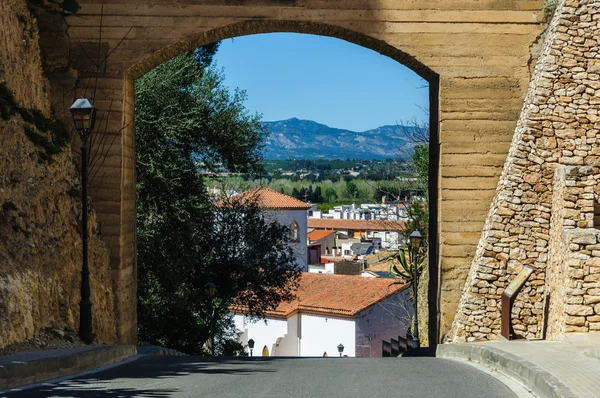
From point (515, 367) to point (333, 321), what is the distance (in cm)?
4416

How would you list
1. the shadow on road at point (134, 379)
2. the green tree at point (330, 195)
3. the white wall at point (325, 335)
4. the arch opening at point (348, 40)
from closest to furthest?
the shadow on road at point (134, 379) → the arch opening at point (348, 40) → the white wall at point (325, 335) → the green tree at point (330, 195)

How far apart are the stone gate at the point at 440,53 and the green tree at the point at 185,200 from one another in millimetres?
6531

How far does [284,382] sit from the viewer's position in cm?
920

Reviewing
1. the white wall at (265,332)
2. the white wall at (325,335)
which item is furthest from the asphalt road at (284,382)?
the white wall at (265,332)

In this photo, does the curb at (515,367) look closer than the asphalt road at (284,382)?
Yes

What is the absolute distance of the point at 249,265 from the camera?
28.6m

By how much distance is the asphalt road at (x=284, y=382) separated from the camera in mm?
8117

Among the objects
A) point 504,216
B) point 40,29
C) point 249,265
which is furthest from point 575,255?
point 249,265

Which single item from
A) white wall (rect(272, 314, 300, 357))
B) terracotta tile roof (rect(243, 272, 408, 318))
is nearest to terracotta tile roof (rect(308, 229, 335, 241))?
terracotta tile roof (rect(243, 272, 408, 318))

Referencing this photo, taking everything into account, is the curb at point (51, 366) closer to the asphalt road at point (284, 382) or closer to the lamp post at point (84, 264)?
the asphalt road at point (284, 382)

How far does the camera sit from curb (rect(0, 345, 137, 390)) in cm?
834

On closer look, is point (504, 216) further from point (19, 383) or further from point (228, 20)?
point (19, 383)

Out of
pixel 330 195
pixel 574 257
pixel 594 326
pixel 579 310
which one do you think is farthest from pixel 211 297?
pixel 330 195

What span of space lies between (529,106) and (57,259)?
7.95 meters
